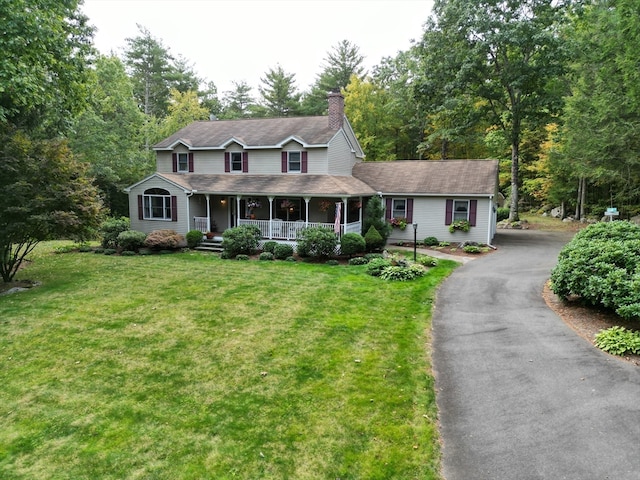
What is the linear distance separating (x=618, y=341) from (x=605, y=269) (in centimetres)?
190

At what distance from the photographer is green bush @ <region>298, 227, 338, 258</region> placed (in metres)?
16.8

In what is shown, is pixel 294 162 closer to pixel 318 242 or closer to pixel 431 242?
pixel 318 242

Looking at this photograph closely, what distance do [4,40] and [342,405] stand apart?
1296 cm

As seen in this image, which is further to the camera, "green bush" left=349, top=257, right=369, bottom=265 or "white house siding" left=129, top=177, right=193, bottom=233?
"white house siding" left=129, top=177, right=193, bottom=233

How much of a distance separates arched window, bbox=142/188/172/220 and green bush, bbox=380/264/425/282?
12.5 metres

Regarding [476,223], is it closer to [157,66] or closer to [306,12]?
[306,12]

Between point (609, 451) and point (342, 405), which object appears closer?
point (609, 451)

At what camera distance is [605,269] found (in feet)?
29.3

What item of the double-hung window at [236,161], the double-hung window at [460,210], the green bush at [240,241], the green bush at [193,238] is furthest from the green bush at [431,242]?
the green bush at [193,238]

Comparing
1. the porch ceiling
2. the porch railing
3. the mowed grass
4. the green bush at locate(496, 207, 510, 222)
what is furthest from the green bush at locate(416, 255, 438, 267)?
the green bush at locate(496, 207, 510, 222)

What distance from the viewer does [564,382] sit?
6594 millimetres

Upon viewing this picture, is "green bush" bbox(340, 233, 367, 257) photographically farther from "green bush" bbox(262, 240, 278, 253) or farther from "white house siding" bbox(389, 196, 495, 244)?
"white house siding" bbox(389, 196, 495, 244)


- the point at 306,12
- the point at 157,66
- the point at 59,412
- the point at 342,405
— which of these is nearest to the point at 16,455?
the point at 59,412

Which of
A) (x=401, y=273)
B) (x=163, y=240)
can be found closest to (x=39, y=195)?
(x=163, y=240)
